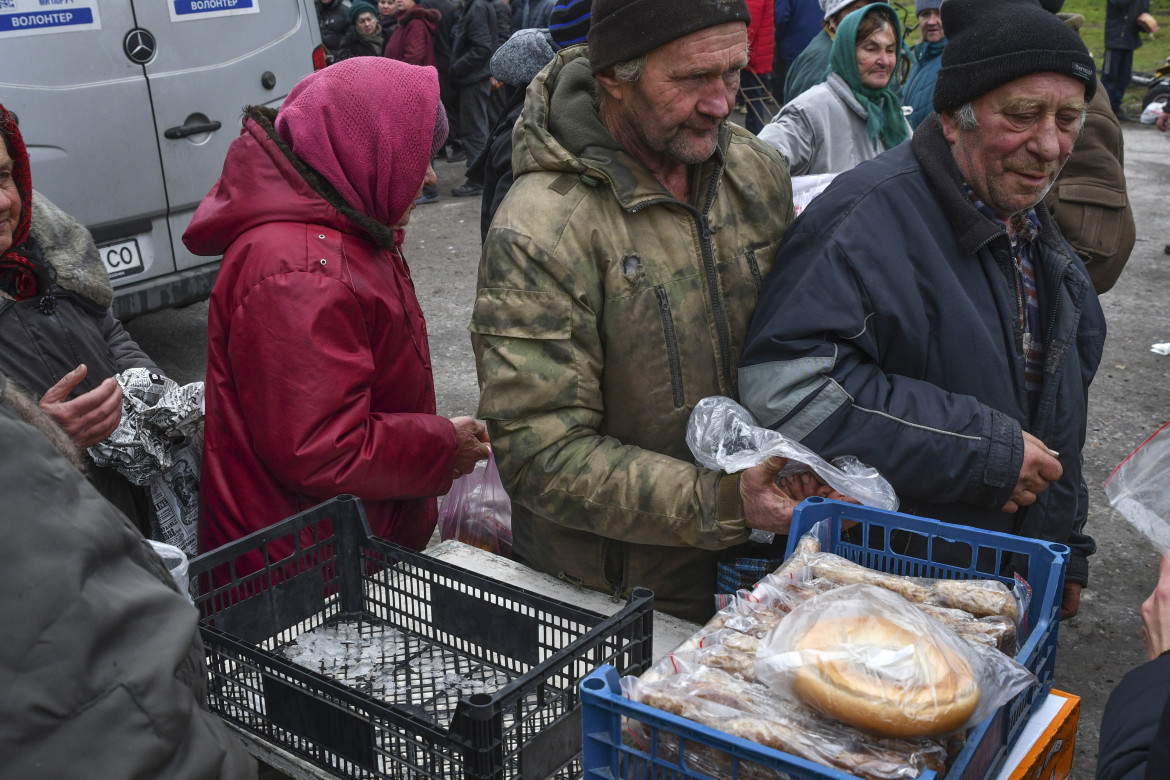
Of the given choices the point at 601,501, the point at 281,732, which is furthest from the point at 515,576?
the point at 281,732

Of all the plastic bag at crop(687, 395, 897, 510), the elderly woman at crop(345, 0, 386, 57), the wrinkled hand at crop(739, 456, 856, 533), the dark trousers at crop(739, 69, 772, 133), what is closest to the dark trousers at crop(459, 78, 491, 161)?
the elderly woman at crop(345, 0, 386, 57)

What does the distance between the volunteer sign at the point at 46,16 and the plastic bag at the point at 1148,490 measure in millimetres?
4894

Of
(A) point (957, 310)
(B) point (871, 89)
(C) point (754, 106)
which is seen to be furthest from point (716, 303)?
(C) point (754, 106)

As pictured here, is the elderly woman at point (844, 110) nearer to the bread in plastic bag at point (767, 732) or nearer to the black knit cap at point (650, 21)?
the black knit cap at point (650, 21)

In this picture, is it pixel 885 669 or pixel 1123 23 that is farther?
pixel 1123 23

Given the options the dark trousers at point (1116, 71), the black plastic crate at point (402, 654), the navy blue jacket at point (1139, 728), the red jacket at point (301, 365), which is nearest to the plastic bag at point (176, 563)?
the black plastic crate at point (402, 654)

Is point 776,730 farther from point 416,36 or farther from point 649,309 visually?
point 416,36

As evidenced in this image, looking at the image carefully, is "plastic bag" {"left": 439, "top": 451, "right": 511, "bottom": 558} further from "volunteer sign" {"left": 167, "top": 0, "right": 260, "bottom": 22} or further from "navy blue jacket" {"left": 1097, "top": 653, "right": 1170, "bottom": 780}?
"volunteer sign" {"left": 167, "top": 0, "right": 260, "bottom": 22}

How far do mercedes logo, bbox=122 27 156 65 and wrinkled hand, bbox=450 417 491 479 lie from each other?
11.5ft

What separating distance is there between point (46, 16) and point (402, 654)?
13.4 ft

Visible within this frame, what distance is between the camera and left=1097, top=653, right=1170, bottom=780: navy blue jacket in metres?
1.24

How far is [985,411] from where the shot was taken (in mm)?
2084

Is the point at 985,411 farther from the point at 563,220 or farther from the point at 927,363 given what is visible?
the point at 563,220

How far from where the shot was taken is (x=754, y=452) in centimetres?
208
